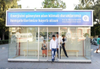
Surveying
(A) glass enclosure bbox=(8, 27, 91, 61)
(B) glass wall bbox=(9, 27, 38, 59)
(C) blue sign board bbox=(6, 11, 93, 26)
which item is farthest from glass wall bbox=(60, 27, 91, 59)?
(B) glass wall bbox=(9, 27, 38, 59)

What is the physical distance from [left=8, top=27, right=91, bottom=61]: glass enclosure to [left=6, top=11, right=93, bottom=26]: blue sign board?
2.57ft

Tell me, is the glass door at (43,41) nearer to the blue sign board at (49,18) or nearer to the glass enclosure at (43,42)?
the glass enclosure at (43,42)

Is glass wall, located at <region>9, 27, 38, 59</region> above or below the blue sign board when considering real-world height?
below

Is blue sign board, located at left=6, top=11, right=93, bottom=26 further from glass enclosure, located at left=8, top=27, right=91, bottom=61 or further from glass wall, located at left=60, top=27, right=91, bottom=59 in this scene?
glass wall, located at left=60, top=27, right=91, bottom=59

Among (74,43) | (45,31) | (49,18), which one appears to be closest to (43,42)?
(45,31)

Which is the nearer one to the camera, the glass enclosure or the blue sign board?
the blue sign board

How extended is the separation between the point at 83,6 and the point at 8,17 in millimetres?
24170

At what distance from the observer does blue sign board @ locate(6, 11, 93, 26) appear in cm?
738

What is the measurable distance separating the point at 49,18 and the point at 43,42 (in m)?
2.02

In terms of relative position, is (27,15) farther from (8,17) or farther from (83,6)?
(83,6)

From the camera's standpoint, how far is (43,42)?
331 inches

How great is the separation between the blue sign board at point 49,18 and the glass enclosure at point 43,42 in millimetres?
782

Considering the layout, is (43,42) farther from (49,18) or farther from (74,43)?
(74,43)

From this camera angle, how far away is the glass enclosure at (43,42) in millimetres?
8250
